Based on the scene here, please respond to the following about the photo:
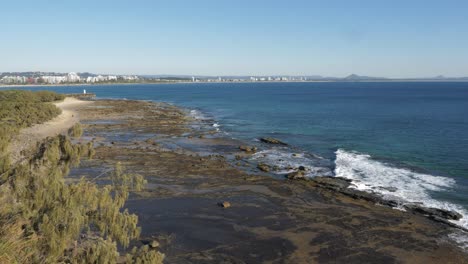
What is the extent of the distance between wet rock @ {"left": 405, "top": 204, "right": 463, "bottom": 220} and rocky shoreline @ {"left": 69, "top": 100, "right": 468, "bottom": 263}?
0.06 metres

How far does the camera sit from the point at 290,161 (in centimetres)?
4103

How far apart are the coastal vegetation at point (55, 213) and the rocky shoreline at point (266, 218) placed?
1018 centimetres

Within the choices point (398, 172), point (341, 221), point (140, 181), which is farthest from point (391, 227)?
point (140, 181)

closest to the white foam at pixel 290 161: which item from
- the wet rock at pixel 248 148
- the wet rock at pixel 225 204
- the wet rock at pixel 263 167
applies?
the wet rock at pixel 263 167

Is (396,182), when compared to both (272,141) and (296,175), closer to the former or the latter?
(296,175)

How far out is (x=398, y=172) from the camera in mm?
35844

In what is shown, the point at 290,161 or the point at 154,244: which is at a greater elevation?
the point at 154,244

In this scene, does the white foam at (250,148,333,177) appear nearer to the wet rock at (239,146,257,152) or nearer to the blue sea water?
the blue sea water

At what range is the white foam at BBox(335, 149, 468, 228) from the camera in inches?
1092

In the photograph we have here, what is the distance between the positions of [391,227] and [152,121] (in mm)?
58031

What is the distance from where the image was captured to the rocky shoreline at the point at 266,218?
19938 mm

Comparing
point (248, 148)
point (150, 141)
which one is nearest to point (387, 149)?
point (248, 148)

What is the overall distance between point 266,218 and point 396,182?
48.1ft

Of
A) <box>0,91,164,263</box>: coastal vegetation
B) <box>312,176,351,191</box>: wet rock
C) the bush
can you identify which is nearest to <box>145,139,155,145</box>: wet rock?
<box>312,176,351,191</box>: wet rock
